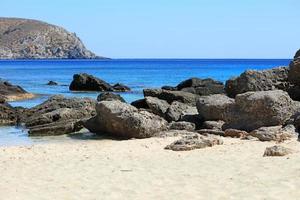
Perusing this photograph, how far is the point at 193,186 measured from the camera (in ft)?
33.8

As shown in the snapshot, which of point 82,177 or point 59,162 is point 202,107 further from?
point 82,177

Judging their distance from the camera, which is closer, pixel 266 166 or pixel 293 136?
pixel 266 166

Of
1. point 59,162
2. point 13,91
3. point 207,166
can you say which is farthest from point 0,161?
point 13,91

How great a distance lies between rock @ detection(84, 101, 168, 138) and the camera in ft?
58.6

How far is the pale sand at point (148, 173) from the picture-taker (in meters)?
9.87

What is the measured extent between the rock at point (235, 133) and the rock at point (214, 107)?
1.69 meters

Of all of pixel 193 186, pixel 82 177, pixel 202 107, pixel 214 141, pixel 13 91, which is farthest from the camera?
pixel 13 91

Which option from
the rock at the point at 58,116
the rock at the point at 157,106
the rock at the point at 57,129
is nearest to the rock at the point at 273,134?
the rock at the point at 157,106

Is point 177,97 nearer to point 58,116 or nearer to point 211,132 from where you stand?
point 58,116

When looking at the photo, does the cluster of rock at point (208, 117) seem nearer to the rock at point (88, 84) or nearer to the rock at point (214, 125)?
the rock at point (214, 125)

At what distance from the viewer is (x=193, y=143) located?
48.4ft

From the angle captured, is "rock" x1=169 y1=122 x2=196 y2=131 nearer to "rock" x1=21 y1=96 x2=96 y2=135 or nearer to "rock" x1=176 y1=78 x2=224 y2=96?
"rock" x1=21 y1=96 x2=96 y2=135

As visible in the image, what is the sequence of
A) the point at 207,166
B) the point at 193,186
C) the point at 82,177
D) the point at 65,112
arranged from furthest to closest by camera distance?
1. the point at 65,112
2. the point at 207,166
3. the point at 82,177
4. the point at 193,186

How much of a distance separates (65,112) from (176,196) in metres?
12.9
